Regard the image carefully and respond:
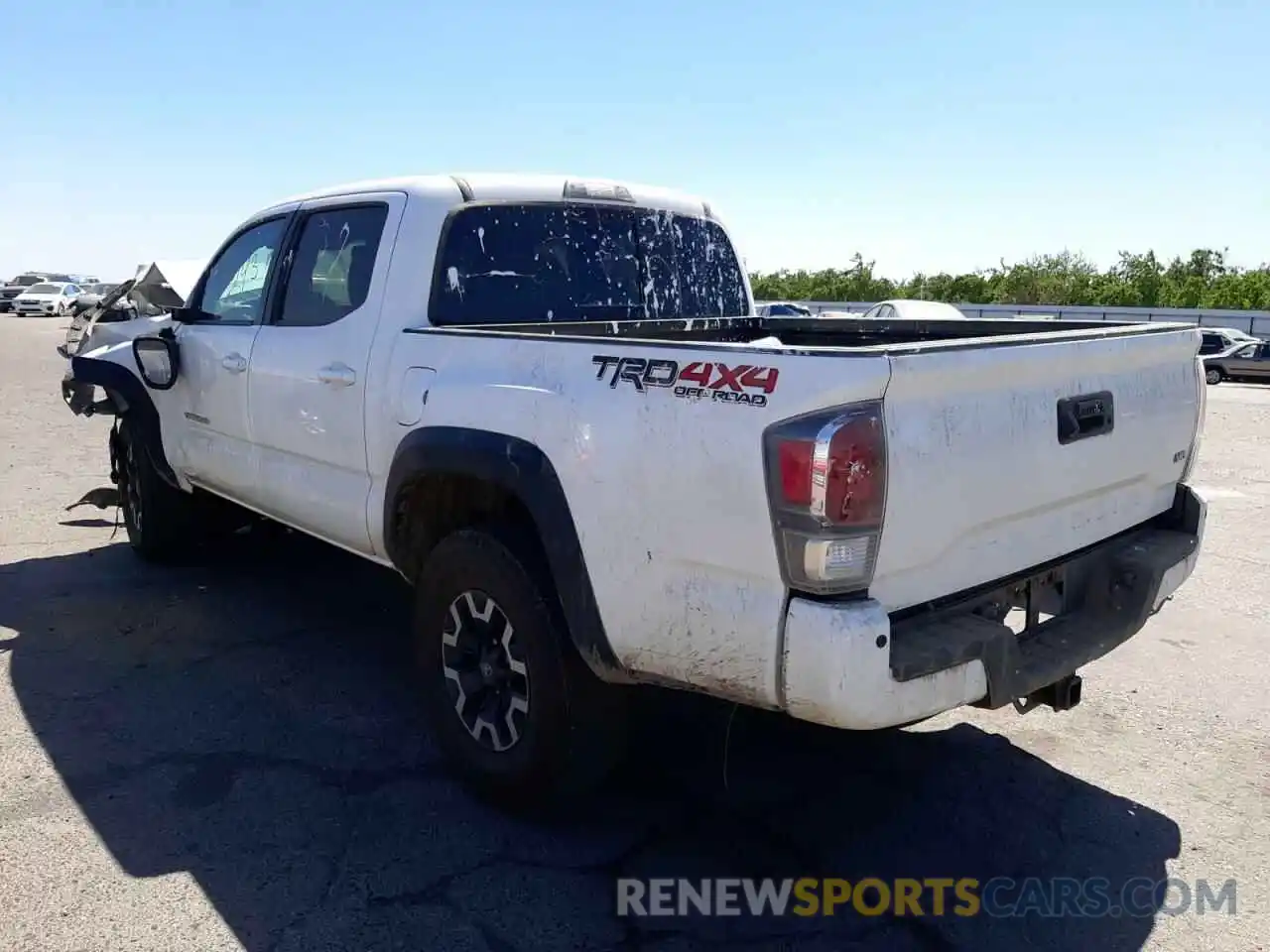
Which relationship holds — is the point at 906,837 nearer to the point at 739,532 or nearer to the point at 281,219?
the point at 739,532

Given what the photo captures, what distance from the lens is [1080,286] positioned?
6172cm

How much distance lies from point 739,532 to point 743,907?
3.76 ft

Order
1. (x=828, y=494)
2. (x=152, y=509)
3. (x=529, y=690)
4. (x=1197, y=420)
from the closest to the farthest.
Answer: (x=828, y=494) < (x=529, y=690) < (x=1197, y=420) < (x=152, y=509)

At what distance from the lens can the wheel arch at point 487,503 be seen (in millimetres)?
2875

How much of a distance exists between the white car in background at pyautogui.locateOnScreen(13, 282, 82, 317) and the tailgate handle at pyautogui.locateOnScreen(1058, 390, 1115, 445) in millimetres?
51254

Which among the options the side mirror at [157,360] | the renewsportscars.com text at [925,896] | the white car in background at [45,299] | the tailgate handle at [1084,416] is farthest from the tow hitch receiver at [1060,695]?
the white car in background at [45,299]

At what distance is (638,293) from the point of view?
14.6ft

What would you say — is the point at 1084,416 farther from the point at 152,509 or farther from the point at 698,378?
the point at 152,509

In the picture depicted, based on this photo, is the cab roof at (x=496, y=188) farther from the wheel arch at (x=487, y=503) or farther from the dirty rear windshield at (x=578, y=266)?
the wheel arch at (x=487, y=503)

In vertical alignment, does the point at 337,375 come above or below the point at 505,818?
above

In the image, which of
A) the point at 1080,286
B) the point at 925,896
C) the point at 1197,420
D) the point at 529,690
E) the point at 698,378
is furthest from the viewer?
the point at 1080,286

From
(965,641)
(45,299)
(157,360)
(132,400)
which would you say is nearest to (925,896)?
(965,641)

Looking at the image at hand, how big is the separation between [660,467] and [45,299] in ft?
172

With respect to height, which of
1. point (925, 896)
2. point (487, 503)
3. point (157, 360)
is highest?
point (157, 360)
